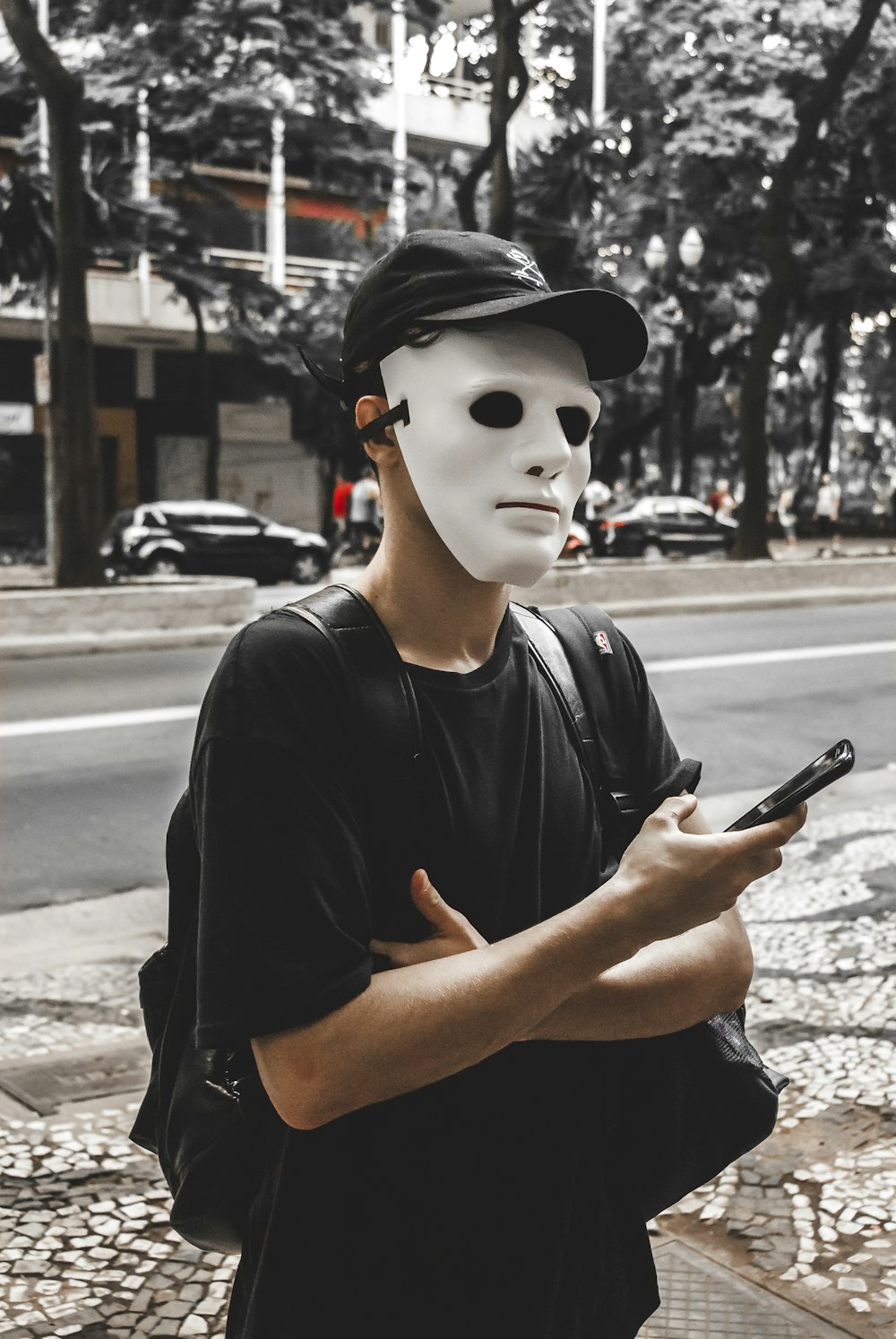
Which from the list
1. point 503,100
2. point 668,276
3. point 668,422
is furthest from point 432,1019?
point 668,422

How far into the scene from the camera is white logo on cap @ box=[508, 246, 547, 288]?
1528 millimetres

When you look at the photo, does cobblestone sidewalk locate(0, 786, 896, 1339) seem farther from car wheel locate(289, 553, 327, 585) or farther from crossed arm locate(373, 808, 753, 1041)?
car wheel locate(289, 553, 327, 585)

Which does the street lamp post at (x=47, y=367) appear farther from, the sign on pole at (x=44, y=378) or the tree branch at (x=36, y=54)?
the tree branch at (x=36, y=54)

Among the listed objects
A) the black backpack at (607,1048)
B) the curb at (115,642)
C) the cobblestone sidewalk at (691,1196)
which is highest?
the black backpack at (607,1048)

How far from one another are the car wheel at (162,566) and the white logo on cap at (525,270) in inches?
819

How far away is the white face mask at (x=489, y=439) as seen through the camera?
59.4 inches

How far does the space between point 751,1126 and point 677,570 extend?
16421mm

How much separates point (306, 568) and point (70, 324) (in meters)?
8.47

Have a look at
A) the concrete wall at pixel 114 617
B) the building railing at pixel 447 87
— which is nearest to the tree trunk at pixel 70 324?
the concrete wall at pixel 114 617

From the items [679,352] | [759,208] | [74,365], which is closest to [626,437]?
[679,352]

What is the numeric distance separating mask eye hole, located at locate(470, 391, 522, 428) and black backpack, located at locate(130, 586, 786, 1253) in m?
0.23

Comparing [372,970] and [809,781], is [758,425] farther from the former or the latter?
[372,970]

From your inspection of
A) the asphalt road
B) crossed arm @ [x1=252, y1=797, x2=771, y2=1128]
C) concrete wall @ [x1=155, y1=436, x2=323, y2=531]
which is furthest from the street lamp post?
crossed arm @ [x1=252, y1=797, x2=771, y2=1128]

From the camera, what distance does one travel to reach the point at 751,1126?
5.64ft
